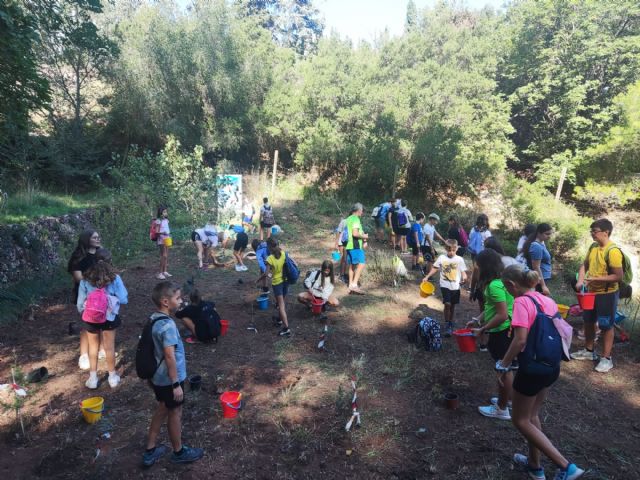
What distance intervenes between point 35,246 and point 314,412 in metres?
6.79

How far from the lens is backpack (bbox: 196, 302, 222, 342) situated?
5.69m

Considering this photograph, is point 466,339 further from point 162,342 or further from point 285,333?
point 162,342

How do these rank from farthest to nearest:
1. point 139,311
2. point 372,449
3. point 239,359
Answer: point 139,311 → point 239,359 → point 372,449

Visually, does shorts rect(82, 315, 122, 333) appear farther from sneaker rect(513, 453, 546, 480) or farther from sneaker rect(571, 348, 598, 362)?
sneaker rect(571, 348, 598, 362)

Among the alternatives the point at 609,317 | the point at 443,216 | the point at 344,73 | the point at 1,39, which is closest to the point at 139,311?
the point at 1,39

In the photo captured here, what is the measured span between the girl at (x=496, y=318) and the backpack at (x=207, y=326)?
11.9ft

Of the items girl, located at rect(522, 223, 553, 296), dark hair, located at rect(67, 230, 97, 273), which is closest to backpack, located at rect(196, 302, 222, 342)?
dark hair, located at rect(67, 230, 97, 273)

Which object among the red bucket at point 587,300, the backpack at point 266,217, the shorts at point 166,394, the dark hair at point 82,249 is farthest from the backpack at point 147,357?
the backpack at point 266,217

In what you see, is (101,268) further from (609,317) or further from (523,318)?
(609,317)

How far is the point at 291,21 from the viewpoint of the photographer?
4297 cm

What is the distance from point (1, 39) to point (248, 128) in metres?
14.0

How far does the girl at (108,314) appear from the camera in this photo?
4395 mm

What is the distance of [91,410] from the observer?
12.8ft

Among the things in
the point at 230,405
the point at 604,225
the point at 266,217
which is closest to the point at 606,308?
the point at 604,225
